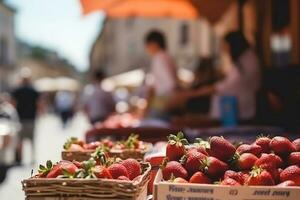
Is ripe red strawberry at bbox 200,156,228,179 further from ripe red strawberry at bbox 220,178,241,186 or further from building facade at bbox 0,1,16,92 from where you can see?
building facade at bbox 0,1,16,92

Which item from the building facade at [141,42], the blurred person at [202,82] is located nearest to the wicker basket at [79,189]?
the blurred person at [202,82]

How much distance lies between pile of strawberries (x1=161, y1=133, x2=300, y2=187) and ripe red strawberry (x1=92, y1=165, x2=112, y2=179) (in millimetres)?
271

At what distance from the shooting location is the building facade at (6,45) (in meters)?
69.0

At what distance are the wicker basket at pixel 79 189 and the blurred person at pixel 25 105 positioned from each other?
11329 millimetres

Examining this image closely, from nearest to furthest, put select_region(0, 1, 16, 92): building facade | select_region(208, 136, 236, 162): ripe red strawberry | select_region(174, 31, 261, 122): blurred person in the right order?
select_region(208, 136, 236, 162): ripe red strawberry < select_region(174, 31, 261, 122): blurred person < select_region(0, 1, 16, 92): building facade

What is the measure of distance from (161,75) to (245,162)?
596 centimetres

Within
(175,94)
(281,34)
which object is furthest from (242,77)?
(281,34)

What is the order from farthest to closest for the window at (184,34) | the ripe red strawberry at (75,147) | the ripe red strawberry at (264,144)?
the window at (184,34), the ripe red strawberry at (75,147), the ripe red strawberry at (264,144)

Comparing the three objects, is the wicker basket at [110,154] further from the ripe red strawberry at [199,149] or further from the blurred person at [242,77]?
the blurred person at [242,77]

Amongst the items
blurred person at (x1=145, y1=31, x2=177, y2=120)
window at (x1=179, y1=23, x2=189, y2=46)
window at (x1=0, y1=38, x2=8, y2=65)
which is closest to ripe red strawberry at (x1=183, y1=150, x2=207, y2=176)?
blurred person at (x1=145, y1=31, x2=177, y2=120)

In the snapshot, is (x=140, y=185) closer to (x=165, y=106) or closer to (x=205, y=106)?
(x=165, y=106)

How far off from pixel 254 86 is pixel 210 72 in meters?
5.46

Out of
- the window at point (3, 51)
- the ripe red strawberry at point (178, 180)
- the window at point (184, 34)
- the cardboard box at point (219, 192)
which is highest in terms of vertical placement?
the window at point (3, 51)

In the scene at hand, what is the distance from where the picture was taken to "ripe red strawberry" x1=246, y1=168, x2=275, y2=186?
2865 millimetres
